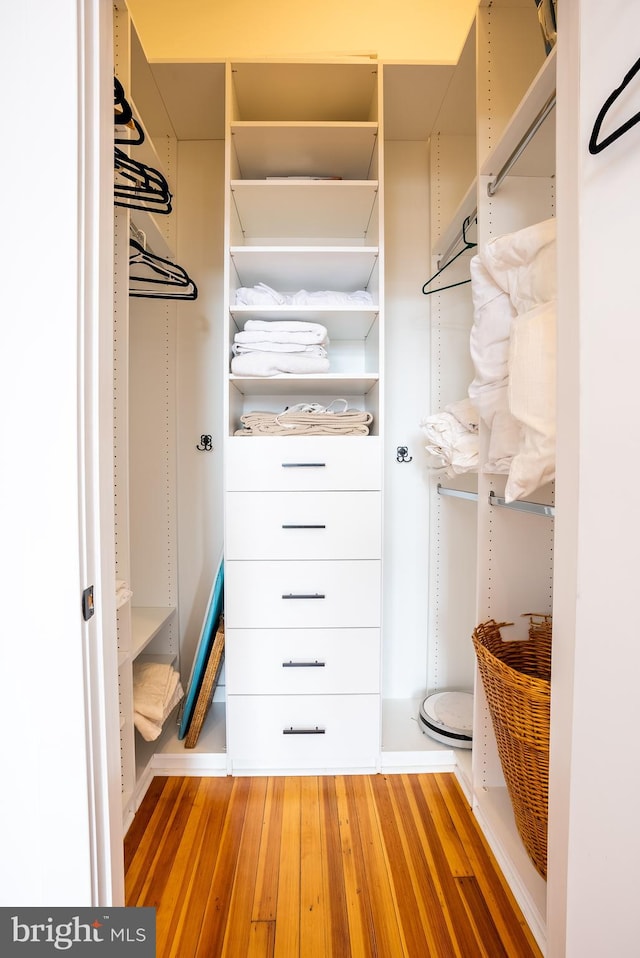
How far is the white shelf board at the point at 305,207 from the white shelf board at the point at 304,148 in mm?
174

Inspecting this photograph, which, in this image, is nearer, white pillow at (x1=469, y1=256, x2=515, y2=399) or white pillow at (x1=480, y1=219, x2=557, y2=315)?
white pillow at (x1=480, y1=219, x2=557, y2=315)

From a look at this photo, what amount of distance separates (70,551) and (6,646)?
15 centimetres

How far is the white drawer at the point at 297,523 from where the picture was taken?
1.60m

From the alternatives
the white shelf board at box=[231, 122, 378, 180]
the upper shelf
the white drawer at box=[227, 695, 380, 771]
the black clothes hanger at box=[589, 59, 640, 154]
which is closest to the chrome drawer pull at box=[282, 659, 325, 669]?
the white drawer at box=[227, 695, 380, 771]

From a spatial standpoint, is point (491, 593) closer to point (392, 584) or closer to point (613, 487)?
point (392, 584)

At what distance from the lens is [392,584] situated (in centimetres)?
203

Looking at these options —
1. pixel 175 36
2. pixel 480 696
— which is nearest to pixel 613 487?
pixel 480 696

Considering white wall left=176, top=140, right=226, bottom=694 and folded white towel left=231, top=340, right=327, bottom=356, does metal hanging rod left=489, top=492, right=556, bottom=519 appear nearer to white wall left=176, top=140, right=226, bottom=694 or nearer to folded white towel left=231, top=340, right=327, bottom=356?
folded white towel left=231, top=340, right=327, bottom=356

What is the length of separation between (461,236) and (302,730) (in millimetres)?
1848

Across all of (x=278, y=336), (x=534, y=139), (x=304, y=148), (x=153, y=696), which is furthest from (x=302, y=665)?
(x=304, y=148)

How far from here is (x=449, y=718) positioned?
70.1 inches

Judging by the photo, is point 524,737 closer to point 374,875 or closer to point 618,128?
point 374,875

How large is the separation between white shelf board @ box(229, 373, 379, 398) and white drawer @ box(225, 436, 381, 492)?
20 cm

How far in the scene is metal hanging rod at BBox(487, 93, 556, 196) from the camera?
104 cm
